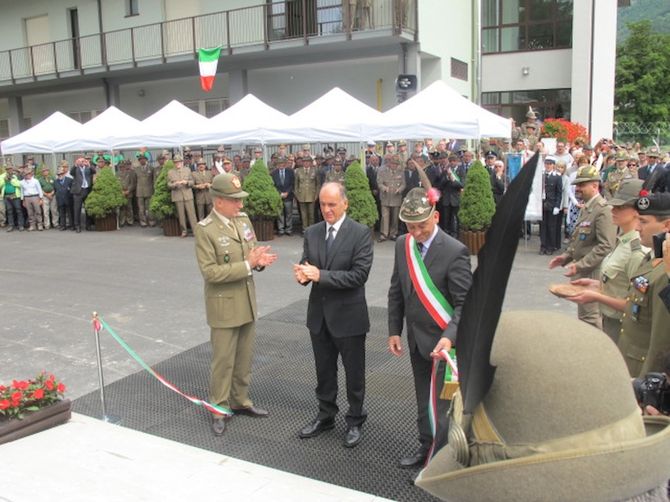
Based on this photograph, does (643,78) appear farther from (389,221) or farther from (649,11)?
(649,11)

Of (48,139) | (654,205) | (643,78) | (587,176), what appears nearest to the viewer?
(654,205)

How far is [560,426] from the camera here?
1.17 meters

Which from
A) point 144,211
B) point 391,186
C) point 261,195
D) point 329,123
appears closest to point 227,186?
point 261,195

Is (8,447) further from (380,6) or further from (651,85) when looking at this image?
(651,85)

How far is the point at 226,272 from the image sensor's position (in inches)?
182

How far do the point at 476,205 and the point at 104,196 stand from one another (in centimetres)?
1016

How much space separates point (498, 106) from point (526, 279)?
63.8ft

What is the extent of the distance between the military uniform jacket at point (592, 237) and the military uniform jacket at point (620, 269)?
1274 millimetres

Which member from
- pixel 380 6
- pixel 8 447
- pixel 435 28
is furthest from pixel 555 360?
pixel 435 28

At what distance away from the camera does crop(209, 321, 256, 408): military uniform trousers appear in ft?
15.8

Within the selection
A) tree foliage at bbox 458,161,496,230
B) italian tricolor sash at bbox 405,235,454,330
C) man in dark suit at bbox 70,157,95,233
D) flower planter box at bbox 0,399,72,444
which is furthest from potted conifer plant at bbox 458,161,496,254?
man in dark suit at bbox 70,157,95,233

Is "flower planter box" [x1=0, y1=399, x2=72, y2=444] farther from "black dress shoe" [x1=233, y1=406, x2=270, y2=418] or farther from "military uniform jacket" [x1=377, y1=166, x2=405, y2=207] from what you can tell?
"military uniform jacket" [x1=377, y1=166, x2=405, y2=207]

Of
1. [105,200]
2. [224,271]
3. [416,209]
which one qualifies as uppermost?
[416,209]

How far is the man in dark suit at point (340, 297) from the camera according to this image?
4434 millimetres
